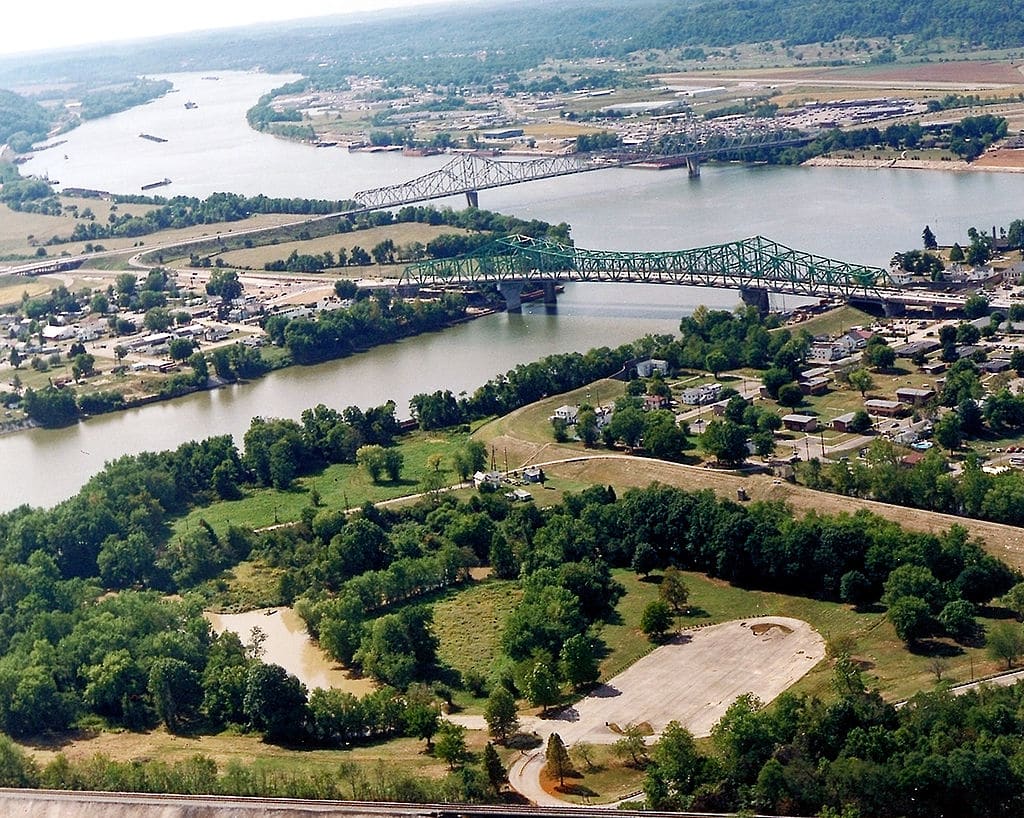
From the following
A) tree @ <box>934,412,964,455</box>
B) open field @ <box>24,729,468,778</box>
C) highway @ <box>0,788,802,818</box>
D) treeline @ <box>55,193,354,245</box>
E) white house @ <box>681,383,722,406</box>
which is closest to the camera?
highway @ <box>0,788,802,818</box>

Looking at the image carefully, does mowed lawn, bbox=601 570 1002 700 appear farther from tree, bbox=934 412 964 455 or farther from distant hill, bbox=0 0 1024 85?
distant hill, bbox=0 0 1024 85

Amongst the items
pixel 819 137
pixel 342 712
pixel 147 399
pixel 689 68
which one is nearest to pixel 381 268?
pixel 147 399

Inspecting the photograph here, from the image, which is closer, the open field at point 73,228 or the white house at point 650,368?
the white house at point 650,368

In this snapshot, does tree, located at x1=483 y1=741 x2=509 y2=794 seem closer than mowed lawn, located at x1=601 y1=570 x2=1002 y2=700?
Yes

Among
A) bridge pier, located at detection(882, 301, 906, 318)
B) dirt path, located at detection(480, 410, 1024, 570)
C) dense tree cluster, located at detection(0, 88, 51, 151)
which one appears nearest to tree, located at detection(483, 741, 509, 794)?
dirt path, located at detection(480, 410, 1024, 570)

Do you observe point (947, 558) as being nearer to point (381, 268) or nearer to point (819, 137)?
point (381, 268)

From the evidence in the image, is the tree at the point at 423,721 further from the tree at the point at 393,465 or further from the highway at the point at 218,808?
the tree at the point at 393,465

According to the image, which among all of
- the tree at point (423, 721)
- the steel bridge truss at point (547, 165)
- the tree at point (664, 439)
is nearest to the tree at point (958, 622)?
the tree at point (423, 721)
